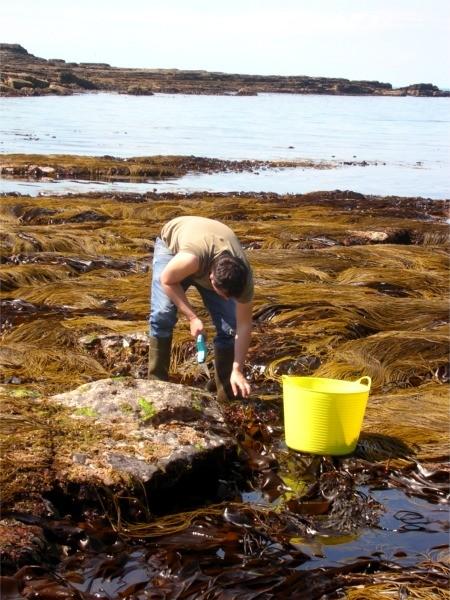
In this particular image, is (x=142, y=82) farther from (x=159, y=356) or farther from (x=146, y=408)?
(x=146, y=408)

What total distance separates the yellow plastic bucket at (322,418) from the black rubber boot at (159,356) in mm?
793

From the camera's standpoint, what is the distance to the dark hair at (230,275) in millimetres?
4371

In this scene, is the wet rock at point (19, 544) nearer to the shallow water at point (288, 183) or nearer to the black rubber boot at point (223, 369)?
the black rubber boot at point (223, 369)

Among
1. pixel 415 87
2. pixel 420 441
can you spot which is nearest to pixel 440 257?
pixel 420 441

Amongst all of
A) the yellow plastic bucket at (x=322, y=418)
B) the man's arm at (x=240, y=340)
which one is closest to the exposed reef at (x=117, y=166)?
the man's arm at (x=240, y=340)

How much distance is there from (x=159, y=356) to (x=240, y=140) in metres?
27.8

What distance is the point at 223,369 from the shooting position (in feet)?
17.0

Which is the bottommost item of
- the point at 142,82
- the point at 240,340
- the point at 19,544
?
the point at 19,544

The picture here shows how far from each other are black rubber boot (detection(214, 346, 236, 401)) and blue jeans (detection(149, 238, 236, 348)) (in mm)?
41

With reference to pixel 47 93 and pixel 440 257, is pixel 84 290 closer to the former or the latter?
pixel 440 257

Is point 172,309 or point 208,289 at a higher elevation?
point 208,289

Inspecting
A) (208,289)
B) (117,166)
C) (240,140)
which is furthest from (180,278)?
(240,140)

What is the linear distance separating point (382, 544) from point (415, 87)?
4379 inches

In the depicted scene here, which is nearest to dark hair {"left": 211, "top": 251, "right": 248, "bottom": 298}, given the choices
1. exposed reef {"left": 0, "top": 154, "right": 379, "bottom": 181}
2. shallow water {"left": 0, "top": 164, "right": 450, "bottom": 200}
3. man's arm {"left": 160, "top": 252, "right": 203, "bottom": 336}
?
man's arm {"left": 160, "top": 252, "right": 203, "bottom": 336}
